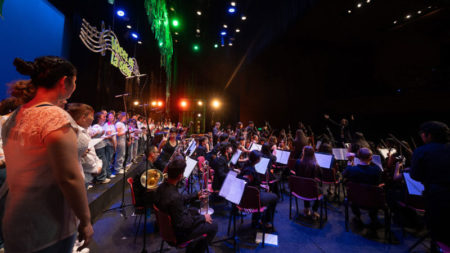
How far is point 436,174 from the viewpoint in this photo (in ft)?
7.98

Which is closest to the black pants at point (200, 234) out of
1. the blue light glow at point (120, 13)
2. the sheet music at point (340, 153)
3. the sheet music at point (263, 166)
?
the sheet music at point (263, 166)

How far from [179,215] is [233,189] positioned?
899 mm

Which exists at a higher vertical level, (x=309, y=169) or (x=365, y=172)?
(x=365, y=172)

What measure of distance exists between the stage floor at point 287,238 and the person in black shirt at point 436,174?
3.71ft

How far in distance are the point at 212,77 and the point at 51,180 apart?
17192 mm

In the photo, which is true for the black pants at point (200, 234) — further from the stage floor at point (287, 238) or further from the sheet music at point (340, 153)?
the sheet music at point (340, 153)

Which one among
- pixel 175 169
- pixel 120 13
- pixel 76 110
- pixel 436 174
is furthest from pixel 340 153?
pixel 120 13

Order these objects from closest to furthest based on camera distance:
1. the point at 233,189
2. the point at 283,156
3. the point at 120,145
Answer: the point at 233,189, the point at 283,156, the point at 120,145

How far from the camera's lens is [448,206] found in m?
2.28

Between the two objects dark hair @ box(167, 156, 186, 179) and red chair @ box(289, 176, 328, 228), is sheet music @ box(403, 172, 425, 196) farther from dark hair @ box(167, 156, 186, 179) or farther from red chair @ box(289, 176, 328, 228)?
dark hair @ box(167, 156, 186, 179)

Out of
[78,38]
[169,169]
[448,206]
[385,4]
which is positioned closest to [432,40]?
[385,4]

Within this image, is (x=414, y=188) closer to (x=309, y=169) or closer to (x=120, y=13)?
(x=309, y=169)

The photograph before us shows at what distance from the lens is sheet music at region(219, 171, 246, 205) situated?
108 inches

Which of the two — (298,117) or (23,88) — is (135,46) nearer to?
(23,88)
